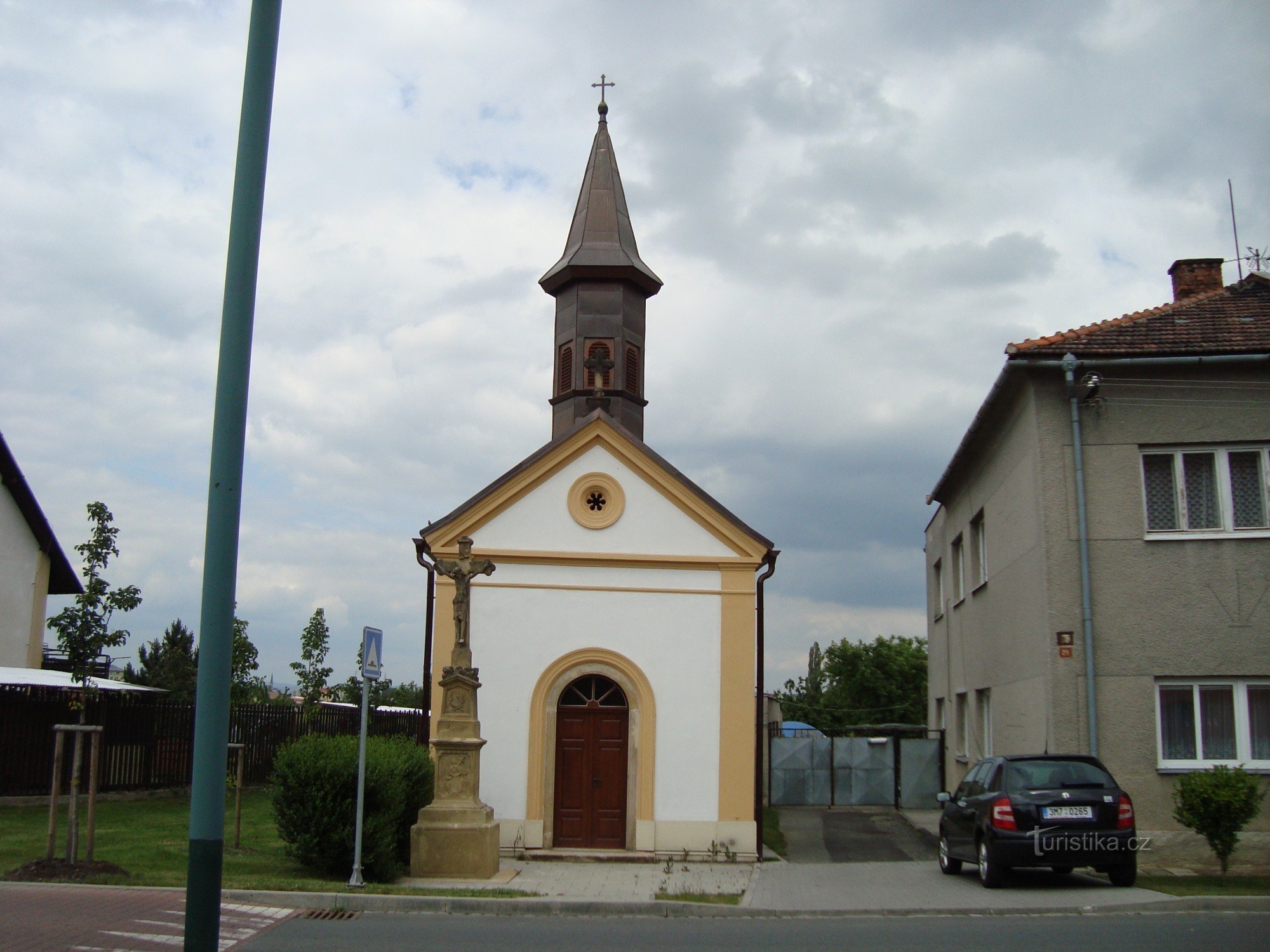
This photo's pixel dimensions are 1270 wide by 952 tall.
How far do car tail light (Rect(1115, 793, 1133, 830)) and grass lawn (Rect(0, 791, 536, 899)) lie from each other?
6400mm

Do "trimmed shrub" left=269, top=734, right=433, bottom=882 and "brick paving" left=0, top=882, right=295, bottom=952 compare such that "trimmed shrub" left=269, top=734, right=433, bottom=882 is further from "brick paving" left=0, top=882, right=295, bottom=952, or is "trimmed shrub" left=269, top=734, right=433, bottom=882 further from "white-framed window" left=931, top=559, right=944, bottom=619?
"white-framed window" left=931, top=559, right=944, bottom=619

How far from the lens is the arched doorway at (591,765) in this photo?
17.4 metres

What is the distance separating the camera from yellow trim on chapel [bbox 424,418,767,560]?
714 inches

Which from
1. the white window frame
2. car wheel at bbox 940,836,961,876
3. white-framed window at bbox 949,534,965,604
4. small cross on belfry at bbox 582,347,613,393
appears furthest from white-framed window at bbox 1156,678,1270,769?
small cross on belfry at bbox 582,347,613,393

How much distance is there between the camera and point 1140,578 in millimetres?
15133

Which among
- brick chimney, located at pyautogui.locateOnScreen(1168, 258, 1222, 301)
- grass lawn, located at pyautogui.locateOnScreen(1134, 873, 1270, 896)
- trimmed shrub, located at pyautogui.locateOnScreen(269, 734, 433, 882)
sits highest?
brick chimney, located at pyautogui.locateOnScreen(1168, 258, 1222, 301)

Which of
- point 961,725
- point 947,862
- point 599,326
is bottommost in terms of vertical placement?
point 947,862

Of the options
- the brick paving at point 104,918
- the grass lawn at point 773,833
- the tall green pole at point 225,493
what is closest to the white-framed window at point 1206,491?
the grass lawn at point 773,833

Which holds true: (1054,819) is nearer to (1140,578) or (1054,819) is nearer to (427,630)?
(1140,578)

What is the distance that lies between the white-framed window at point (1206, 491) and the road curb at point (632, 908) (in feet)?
17.5

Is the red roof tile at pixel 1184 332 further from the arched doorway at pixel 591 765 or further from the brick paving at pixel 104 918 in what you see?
the brick paving at pixel 104 918

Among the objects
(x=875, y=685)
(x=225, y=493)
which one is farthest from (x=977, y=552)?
(x=875, y=685)

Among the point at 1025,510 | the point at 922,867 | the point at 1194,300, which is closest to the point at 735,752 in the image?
the point at 922,867

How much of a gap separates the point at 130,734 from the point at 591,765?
10166mm
